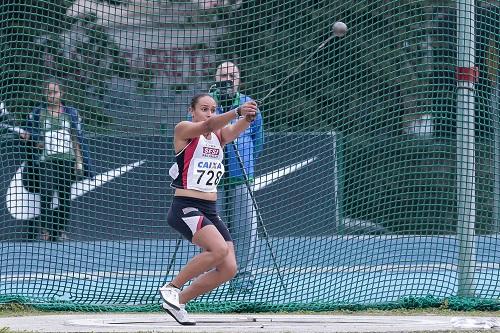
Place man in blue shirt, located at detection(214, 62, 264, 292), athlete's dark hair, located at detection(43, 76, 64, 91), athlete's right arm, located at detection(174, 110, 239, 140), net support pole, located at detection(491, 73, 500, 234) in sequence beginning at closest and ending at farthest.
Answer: athlete's right arm, located at detection(174, 110, 239, 140) < man in blue shirt, located at detection(214, 62, 264, 292) < athlete's dark hair, located at detection(43, 76, 64, 91) < net support pole, located at detection(491, 73, 500, 234)

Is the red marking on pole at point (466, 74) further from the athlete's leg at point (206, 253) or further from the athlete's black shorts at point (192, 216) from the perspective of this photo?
the athlete's leg at point (206, 253)

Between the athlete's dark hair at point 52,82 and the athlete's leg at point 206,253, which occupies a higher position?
the athlete's dark hair at point 52,82

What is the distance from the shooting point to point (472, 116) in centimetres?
1016

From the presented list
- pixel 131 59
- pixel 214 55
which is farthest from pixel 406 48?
pixel 131 59

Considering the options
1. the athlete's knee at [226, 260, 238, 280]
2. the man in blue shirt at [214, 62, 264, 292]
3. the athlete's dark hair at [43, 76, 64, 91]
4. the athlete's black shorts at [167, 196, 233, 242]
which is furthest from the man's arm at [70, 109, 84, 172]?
the athlete's knee at [226, 260, 238, 280]

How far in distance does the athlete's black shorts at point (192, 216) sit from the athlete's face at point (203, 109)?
655 mm

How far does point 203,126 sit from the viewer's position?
7.97 metres

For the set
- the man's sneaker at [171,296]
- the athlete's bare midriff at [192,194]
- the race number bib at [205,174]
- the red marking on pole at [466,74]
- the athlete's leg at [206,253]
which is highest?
the red marking on pole at [466,74]

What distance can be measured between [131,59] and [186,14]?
761mm

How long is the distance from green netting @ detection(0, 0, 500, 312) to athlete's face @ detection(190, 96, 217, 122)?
1.53 meters

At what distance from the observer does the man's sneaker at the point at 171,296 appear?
786cm

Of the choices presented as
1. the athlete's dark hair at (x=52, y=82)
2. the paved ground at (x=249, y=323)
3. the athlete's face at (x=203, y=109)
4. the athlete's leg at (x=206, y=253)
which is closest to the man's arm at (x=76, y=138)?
the athlete's dark hair at (x=52, y=82)

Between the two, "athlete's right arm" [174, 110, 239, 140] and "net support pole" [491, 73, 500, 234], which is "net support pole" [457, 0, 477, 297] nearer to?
"net support pole" [491, 73, 500, 234]

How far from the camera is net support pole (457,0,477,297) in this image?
10.1 meters
